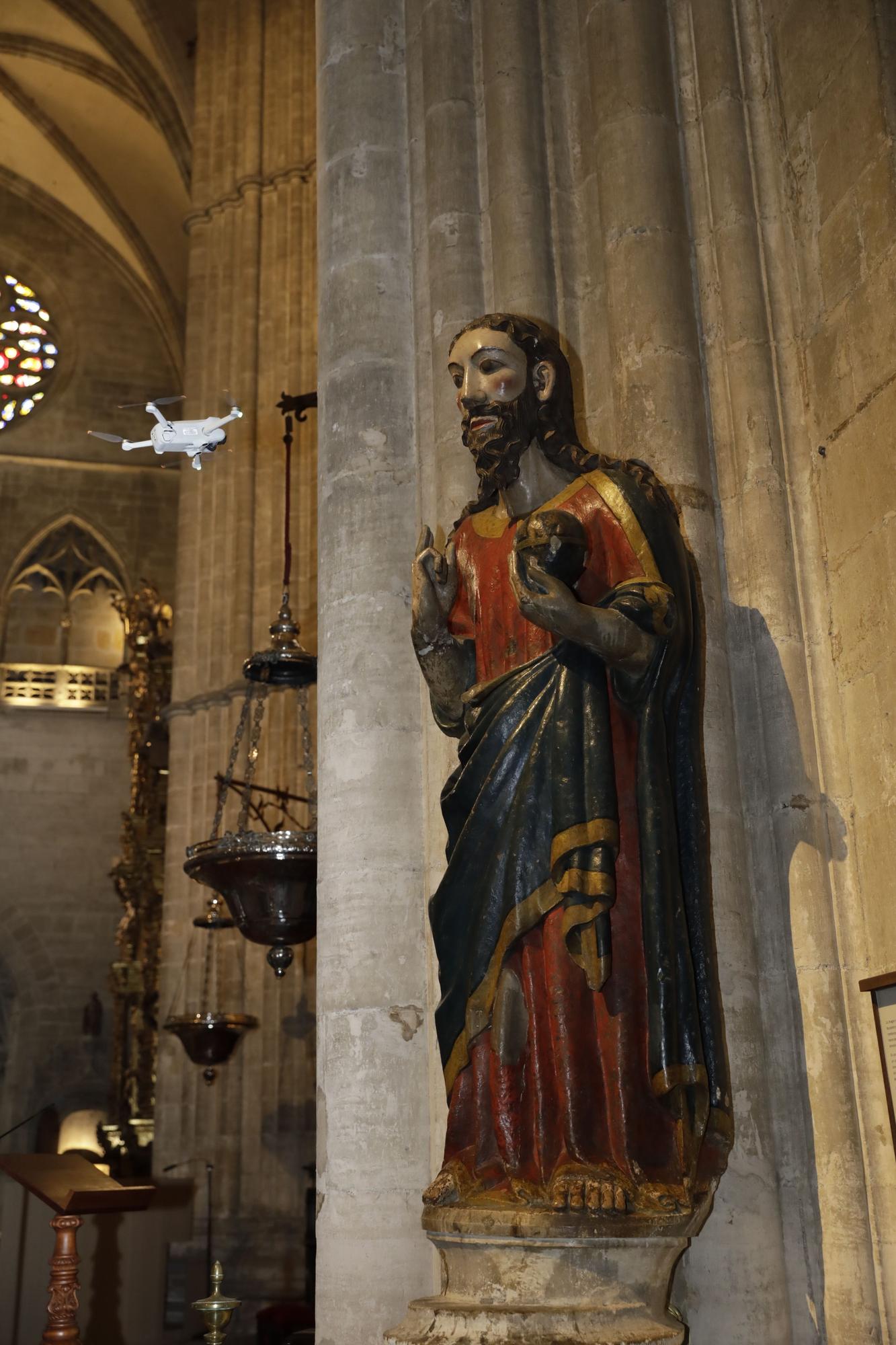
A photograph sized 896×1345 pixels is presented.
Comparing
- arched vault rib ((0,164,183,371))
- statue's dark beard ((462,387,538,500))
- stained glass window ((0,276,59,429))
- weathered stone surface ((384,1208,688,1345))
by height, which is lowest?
weathered stone surface ((384,1208,688,1345))

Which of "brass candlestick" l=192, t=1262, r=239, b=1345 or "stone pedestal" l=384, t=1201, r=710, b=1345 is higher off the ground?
"stone pedestal" l=384, t=1201, r=710, b=1345

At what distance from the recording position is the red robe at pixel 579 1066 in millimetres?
2652

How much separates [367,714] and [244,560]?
7.52 meters

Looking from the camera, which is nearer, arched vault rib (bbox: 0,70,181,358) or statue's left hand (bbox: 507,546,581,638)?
statue's left hand (bbox: 507,546,581,638)

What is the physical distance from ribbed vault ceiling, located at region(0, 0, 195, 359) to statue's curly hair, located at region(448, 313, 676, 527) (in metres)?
12.5

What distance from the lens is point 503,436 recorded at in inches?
124

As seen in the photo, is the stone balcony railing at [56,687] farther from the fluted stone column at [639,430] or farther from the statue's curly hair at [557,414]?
the statue's curly hair at [557,414]

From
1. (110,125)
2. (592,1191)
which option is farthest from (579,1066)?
(110,125)

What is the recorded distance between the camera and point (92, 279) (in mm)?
18797

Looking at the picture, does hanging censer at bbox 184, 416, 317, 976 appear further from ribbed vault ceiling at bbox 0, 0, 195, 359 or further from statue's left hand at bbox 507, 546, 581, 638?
ribbed vault ceiling at bbox 0, 0, 195, 359

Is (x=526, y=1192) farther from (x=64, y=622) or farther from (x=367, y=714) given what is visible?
(x=64, y=622)

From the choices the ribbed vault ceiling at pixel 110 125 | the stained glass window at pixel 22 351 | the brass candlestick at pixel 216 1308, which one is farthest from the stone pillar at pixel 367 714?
the stained glass window at pixel 22 351

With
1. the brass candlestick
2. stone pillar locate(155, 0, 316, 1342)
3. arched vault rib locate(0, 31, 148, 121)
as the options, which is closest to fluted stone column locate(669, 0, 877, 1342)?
the brass candlestick

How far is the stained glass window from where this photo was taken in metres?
18.2
